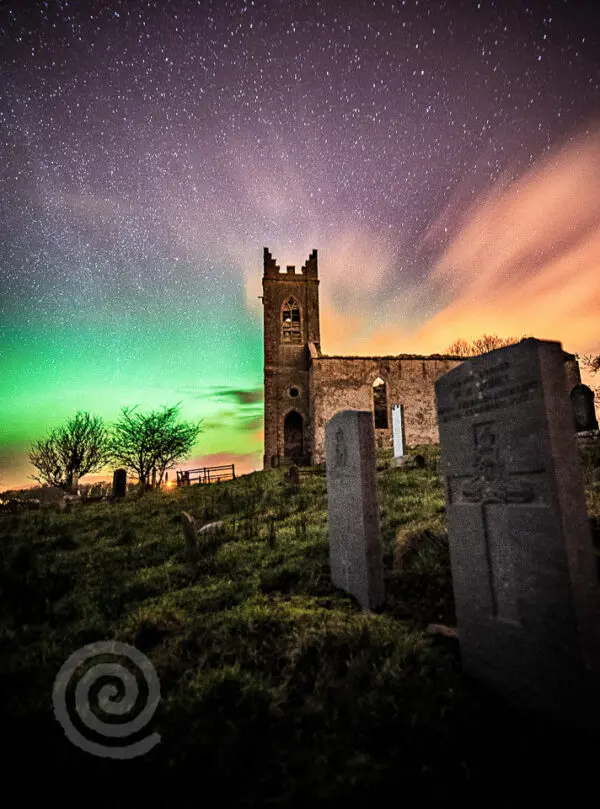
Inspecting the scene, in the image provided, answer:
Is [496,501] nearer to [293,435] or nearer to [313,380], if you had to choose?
[313,380]

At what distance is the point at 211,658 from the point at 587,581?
9.46 feet

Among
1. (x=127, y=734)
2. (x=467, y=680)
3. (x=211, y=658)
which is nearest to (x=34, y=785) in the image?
(x=127, y=734)

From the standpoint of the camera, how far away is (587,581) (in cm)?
228

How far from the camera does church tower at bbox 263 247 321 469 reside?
25281 millimetres

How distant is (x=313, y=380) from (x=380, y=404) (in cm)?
458

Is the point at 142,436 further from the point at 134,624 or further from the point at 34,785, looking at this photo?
the point at 34,785

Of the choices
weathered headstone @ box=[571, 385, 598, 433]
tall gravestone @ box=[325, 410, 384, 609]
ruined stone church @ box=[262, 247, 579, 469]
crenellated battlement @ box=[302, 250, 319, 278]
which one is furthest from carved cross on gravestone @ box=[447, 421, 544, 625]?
crenellated battlement @ box=[302, 250, 319, 278]

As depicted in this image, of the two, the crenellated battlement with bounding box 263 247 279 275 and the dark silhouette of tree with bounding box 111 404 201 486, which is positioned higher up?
the crenellated battlement with bounding box 263 247 279 275

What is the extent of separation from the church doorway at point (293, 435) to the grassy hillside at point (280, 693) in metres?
20.2

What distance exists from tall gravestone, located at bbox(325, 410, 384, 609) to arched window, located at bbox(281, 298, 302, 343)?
22.9m

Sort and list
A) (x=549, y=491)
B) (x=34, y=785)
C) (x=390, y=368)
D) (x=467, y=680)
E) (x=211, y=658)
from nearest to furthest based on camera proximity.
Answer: (x=34, y=785)
(x=549, y=491)
(x=467, y=680)
(x=211, y=658)
(x=390, y=368)

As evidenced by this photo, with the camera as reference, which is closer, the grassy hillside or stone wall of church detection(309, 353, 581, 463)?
the grassy hillside

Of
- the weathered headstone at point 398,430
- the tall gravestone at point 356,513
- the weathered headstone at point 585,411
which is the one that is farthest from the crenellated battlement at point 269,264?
the tall gravestone at point 356,513

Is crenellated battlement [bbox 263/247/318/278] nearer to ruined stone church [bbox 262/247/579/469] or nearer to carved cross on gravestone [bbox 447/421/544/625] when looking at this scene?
ruined stone church [bbox 262/247/579/469]
